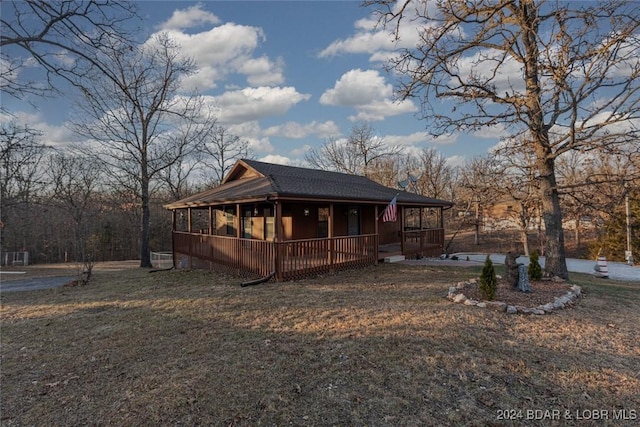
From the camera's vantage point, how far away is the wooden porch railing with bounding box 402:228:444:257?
14.2 meters

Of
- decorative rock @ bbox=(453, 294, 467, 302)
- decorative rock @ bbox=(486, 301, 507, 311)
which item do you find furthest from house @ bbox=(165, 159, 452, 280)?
decorative rock @ bbox=(486, 301, 507, 311)

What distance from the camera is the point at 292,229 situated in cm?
1262

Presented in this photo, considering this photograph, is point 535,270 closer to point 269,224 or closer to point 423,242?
point 423,242

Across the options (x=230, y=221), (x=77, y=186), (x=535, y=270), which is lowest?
(x=535, y=270)

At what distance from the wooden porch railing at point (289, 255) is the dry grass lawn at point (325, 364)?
261cm

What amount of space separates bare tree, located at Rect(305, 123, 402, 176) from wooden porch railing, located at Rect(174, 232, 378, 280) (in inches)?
794

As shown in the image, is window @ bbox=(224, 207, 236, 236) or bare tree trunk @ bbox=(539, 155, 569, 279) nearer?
bare tree trunk @ bbox=(539, 155, 569, 279)

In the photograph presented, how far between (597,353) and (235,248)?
927 centimetres

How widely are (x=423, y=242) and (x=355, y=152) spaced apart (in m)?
18.4

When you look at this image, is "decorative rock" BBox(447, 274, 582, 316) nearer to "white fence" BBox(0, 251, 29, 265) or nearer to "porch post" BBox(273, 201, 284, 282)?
"porch post" BBox(273, 201, 284, 282)

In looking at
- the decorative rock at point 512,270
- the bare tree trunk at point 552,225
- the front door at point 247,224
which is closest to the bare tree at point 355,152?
the front door at point 247,224

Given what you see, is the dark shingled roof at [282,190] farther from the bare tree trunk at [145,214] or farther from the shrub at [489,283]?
the shrub at [489,283]

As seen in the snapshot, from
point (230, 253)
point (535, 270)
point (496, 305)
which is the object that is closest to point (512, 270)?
point (496, 305)

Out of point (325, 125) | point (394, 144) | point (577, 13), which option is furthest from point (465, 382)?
point (325, 125)
